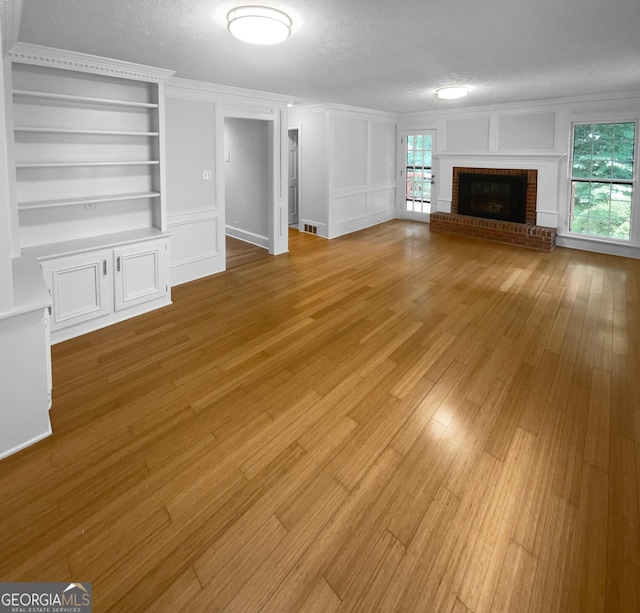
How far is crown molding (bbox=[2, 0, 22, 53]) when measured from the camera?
2355mm

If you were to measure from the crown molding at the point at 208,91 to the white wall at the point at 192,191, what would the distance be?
0.06 metres

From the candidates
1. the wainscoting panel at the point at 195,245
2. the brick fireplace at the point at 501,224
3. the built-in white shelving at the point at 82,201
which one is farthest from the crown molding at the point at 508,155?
the built-in white shelving at the point at 82,201

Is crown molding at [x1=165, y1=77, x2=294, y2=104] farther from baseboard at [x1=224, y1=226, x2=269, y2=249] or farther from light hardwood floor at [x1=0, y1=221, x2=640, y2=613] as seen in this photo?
light hardwood floor at [x1=0, y1=221, x2=640, y2=613]

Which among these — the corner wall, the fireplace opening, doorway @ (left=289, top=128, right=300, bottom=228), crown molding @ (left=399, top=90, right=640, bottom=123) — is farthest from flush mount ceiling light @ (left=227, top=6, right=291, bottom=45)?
the fireplace opening

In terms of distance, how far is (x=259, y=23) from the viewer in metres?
2.71

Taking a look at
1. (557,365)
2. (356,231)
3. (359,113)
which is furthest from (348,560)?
(359,113)

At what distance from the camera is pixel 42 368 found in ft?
7.61

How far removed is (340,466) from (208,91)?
4.68m

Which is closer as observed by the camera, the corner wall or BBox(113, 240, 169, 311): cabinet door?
BBox(113, 240, 169, 311): cabinet door

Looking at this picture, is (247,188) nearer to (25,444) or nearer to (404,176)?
(404,176)

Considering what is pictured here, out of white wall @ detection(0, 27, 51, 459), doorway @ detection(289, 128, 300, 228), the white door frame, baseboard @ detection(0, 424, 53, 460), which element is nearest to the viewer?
white wall @ detection(0, 27, 51, 459)

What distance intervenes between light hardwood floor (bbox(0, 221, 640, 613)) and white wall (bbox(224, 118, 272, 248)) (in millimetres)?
3000

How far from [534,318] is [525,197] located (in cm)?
408

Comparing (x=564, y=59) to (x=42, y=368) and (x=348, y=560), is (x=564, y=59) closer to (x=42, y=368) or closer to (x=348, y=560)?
(x=348, y=560)
